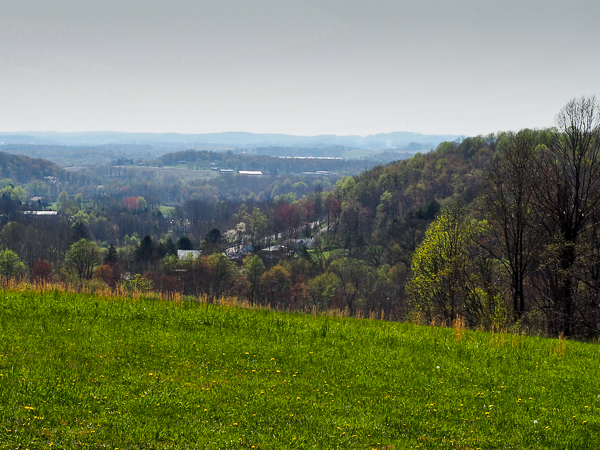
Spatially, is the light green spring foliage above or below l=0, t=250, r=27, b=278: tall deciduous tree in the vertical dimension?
above

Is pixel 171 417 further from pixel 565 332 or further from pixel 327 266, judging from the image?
pixel 327 266

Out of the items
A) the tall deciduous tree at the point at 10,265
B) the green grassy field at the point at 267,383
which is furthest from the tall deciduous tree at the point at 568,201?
the tall deciduous tree at the point at 10,265

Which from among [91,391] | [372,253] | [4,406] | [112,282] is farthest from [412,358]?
[372,253]

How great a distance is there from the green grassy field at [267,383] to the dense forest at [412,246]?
4.13 m

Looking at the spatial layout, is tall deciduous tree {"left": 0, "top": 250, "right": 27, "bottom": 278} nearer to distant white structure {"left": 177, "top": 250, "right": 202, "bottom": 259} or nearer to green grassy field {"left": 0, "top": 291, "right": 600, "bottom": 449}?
distant white structure {"left": 177, "top": 250, "right": 202, "bottom": 259}

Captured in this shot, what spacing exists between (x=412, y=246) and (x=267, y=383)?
231ft

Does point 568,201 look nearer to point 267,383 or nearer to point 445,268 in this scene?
point 445,268

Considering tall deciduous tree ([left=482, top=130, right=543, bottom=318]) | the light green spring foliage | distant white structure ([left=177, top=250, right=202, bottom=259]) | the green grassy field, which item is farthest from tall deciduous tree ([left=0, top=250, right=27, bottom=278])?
the green grassy field

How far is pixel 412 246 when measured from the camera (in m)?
77.9

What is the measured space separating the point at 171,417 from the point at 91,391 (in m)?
1.53

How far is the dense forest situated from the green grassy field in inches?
162

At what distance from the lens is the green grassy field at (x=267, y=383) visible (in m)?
7.59

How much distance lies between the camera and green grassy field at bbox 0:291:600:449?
24.9ft

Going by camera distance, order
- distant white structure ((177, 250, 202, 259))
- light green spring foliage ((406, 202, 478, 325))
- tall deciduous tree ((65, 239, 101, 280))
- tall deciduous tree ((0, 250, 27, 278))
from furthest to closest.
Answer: distant white structure ((177, 250, 202, 259)) < tall deciduous tree ((65, 239, 101, 280)) < tall deciduous tree ((0, 250, 27, 278)) < light green spring foliage ((406, 202, 478, 325))
